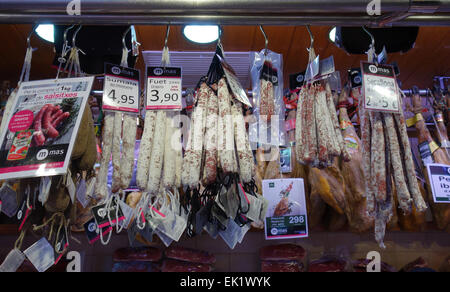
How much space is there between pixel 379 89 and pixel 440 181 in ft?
3.74

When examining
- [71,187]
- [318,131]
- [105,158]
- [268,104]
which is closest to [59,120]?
[105,158]

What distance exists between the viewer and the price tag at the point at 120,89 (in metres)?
1.91

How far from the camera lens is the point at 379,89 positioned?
203 centimetres

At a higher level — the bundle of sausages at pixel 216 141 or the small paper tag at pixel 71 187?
the bundle of sausages at pixel 216 141

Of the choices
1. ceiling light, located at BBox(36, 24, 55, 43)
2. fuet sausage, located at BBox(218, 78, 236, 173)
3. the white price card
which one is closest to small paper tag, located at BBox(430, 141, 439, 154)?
the white price card

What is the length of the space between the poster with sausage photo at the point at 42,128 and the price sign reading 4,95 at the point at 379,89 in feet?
5.28

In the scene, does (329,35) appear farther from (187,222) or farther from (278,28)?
(187,222)

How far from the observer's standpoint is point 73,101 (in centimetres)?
178

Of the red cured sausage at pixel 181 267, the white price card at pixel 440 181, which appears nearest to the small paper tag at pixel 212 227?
the red cured sausage at pixel 181 267

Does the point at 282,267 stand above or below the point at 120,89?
below

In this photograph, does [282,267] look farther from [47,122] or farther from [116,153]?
[47,122]

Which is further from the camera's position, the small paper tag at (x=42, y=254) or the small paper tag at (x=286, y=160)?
the small paper tag at (x=286, y=160)

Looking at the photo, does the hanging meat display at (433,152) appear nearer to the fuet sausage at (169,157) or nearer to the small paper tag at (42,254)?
the fuet sausage at (169,157)

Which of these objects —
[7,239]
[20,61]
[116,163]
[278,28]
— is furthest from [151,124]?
[7,239]
